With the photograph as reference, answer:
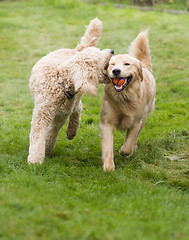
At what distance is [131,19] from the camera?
53.6 ft

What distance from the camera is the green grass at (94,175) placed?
9.21 feet

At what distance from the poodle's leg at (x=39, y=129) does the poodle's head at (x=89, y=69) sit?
1.70ft

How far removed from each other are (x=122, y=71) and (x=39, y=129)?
1.25 m

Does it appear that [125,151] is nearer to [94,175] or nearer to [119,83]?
[94,175]

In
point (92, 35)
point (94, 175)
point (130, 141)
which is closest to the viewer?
point (94, 175)

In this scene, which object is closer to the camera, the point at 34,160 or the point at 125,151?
the point at 34,160

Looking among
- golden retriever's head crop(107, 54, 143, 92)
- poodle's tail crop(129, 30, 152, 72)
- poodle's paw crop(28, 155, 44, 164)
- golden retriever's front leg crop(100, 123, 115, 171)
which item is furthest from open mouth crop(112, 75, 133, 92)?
poodle's tail crop(129, 30, 152, 72)

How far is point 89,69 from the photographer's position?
14.4 ft

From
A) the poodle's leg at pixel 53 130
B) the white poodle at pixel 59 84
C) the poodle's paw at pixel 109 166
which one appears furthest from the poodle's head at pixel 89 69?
the poodle's paw at pixel 109 166

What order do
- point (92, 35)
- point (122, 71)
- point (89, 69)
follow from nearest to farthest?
1. point (89, 69)
2. point (122, 71)
3. point (92, 35)

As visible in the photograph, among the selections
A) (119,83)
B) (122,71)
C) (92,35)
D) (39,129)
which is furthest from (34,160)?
(92,35)

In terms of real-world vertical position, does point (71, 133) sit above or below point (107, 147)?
below

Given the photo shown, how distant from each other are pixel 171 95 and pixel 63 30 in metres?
7.70

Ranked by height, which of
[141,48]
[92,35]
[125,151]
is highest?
[92,35]
